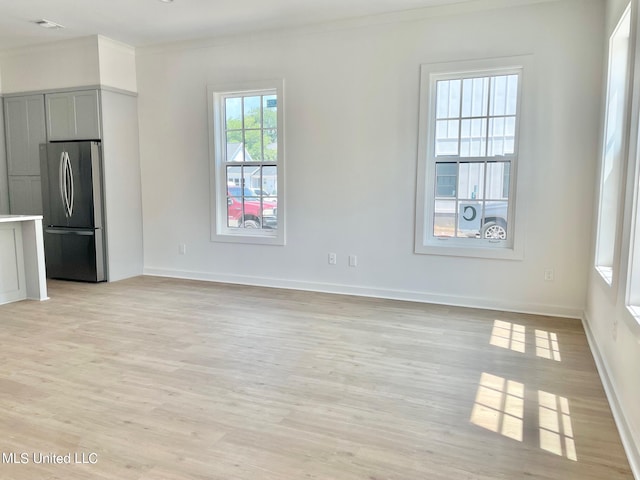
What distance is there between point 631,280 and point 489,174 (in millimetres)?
2290

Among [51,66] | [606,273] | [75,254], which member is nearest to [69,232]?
[75,254]

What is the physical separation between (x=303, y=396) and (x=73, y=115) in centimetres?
488

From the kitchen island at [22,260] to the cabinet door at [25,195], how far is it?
149 centimetres

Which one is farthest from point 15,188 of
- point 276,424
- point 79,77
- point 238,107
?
point 276,424

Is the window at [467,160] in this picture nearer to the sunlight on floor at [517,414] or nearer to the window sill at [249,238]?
the window sill at [249,238]

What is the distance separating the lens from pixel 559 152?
13.5 feet

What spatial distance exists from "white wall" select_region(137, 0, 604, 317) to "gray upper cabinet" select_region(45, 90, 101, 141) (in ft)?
1.95

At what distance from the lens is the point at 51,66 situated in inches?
224

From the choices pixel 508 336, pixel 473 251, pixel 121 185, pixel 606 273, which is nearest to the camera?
pixel 606 273

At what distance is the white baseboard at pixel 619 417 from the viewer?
1.93 metres

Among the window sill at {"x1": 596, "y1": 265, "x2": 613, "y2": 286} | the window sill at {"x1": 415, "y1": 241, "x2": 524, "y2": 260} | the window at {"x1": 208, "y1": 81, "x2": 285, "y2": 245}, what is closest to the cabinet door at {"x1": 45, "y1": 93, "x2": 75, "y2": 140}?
the window at {"x1": 208, "y1": 81, "x2": 285, "y2": 245}

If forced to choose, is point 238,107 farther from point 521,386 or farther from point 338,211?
point 521,386

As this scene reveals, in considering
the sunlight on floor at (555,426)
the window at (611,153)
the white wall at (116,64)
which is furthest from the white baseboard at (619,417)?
the white wall at (116,64)

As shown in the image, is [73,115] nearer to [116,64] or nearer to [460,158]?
[116,64]
